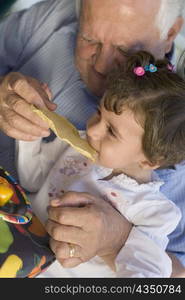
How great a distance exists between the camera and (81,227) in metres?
1.18

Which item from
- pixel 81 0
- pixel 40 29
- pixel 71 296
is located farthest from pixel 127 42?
pixel 71 296

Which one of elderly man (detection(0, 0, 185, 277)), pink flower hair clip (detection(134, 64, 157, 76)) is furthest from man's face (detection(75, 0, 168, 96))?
pink flower hair clip (detection(134, 64, 157, 76))

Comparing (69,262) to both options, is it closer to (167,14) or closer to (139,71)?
(139,71)

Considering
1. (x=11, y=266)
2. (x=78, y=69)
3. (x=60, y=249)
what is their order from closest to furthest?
(x=11, y=266), (x=60, y=249), (x=78, y=69)

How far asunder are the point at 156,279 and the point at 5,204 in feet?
1.46

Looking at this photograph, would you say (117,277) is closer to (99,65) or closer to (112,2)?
(99,65)

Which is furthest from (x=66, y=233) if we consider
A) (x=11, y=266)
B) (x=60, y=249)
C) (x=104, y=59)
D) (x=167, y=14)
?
(x=167, y=14)

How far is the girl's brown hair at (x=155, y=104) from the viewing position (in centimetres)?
119

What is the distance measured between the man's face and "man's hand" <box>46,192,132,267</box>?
422 mm

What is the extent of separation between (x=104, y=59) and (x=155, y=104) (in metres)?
0.26

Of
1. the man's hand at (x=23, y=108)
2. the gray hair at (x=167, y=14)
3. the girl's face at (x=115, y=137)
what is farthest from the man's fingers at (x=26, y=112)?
the gray hair at (x=167, y=14)

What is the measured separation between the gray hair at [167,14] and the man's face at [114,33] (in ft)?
0.06

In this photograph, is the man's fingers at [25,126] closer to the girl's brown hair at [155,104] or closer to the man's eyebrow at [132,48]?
the girl's brown hair at [155,104]

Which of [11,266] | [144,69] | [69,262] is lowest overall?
[69,262]
